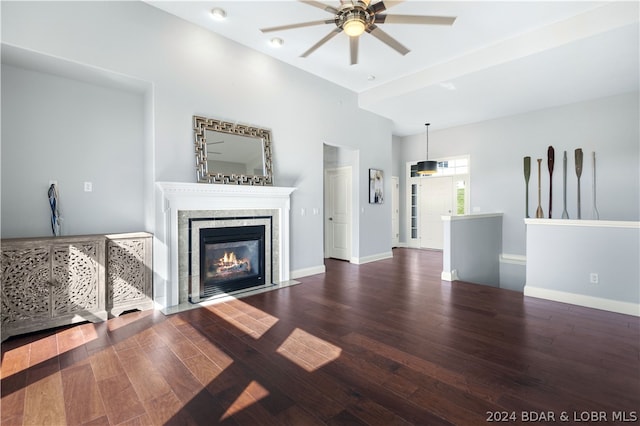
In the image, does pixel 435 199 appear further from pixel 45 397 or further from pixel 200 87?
pixel 45 397

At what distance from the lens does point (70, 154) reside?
3.58 metres

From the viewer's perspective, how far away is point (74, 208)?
3.60 m

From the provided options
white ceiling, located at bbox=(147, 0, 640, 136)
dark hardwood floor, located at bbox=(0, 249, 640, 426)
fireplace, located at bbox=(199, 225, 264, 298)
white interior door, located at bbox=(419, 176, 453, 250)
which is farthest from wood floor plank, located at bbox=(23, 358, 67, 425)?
white interior door, located at bbox=(419, 176, 453, 250)

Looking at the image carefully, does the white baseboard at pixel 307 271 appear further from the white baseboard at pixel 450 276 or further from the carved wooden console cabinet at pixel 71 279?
the carved wooden console cabinet at pixel 71 279

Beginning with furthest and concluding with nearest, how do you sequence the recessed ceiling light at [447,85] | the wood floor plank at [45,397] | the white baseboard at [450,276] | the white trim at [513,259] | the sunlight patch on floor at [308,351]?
1. the white trim at [513,259]
2. the recessed ceiling light at [447,85]
3. the white baseboard at [450,276]
4. the sunlight patch on floor at [308,351]
5. the wood floor plank at [45,397]

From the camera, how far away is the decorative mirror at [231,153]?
4.00 m

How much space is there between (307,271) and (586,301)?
381 cm

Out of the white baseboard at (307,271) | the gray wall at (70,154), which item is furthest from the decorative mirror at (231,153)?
the white baseboard at (307,271)

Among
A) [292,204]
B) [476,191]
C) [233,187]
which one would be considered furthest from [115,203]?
[476,191]

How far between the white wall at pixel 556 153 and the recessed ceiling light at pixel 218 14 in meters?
6.31

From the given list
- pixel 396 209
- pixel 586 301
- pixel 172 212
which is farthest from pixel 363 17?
pixel 396 209

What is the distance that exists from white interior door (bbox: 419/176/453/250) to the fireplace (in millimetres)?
5706

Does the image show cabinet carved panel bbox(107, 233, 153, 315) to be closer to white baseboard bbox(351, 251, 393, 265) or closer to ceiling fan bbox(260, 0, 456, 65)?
ceiling fan bbox(260, 0, 456, 65)

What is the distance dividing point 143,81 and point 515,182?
24.0 feet
